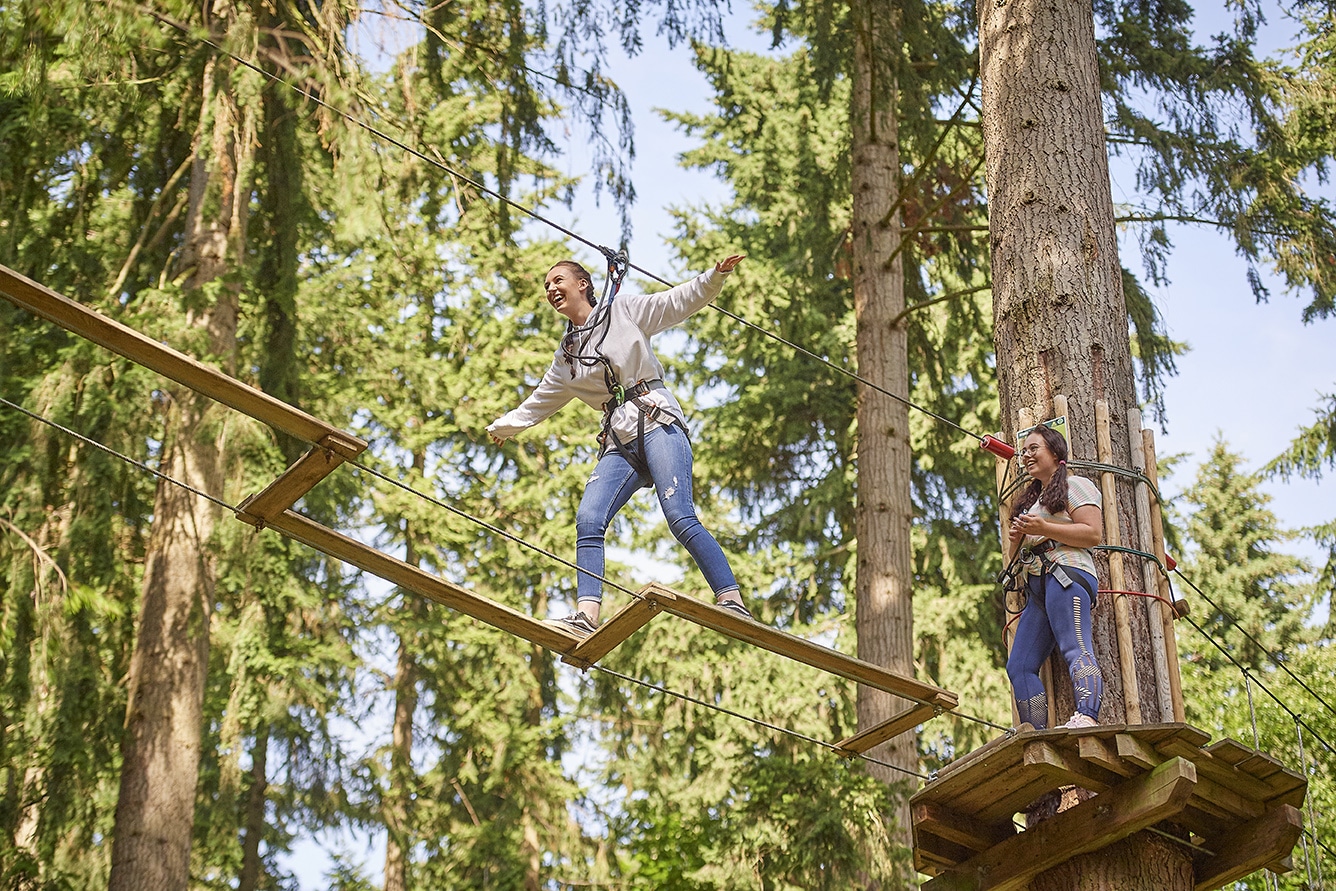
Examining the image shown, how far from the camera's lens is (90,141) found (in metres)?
10.2

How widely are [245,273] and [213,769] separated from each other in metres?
7.20

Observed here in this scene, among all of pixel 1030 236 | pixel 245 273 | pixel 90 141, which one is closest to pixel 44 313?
pixel 1030 236

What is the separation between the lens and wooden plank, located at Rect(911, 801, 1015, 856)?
464 centimetres

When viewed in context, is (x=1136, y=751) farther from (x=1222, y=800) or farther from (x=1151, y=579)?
(x=1151, y=579)

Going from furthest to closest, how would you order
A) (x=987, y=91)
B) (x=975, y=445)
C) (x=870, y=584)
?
1. (x=975, y=445)
2. (x=870, y=584)
3. (x=987, y=91)

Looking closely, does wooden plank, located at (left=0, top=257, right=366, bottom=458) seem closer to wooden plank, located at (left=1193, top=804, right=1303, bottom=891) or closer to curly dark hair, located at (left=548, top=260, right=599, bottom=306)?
curly dark hair, located at (left=548, top=260, right=599, bottom=306)

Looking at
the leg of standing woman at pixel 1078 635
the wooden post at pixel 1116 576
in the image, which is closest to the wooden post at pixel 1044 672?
the leg of standing woman at pixel 1078 635

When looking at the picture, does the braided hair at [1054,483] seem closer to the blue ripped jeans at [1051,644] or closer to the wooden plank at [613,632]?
the blue ripped jeans at [1051,644]

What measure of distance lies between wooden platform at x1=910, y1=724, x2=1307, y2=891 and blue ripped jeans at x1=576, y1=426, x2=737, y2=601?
1.19 metres

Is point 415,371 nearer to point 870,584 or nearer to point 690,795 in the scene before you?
point 690,795

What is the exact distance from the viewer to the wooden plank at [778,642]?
4.75 m

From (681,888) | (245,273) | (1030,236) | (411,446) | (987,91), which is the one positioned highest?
(411,446)

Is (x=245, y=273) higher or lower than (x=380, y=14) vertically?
lower

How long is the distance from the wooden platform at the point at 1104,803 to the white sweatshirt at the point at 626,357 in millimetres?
1769
